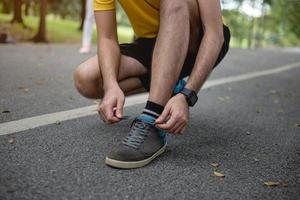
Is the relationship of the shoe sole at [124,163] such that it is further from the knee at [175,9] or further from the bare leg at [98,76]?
the knee at [175,9]

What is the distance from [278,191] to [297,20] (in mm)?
37351

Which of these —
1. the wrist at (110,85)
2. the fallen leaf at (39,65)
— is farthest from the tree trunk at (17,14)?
the wrist at (110,85)

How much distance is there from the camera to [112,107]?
86.8 inches

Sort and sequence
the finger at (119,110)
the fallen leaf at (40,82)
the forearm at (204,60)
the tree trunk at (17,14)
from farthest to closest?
the tree trunk at (17,14) → the fallen leaf at (40,82) → the forearm at (204,60) → the finger at (119,110)

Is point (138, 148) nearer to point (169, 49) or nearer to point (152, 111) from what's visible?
point (152, 111)

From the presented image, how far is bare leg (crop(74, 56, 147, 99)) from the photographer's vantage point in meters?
2.63

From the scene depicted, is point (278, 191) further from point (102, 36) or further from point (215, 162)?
point (102, 36)

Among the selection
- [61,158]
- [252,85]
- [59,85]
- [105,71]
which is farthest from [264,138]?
[252,85]

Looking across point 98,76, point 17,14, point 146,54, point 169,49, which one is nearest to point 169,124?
point 169,49

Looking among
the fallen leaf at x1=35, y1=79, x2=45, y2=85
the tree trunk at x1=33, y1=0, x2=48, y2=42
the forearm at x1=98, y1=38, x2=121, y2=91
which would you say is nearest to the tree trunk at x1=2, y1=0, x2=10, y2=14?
the tree trunk at x1=33, y1=0, x2=48, y2=42

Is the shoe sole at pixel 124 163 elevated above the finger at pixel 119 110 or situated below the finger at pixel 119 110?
below

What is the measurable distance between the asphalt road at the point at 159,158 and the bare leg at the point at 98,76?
11.1 inches

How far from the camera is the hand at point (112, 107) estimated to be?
2182 mm

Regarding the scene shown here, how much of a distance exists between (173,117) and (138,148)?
26 cm
